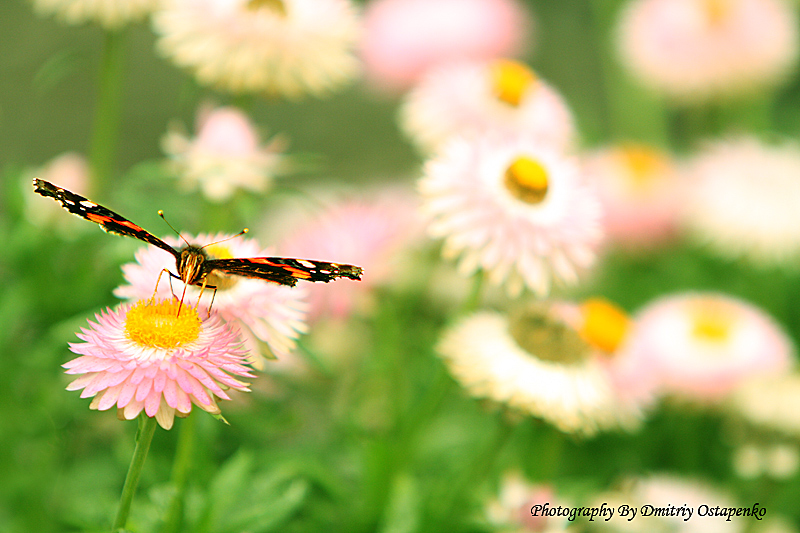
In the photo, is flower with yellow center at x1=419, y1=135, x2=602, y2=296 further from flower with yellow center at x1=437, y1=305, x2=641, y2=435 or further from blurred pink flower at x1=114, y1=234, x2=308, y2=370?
blurred pink flower at x1=114, y1=234, x2=308, y2=370

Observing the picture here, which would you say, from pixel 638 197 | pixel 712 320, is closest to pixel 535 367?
pixel 712 320

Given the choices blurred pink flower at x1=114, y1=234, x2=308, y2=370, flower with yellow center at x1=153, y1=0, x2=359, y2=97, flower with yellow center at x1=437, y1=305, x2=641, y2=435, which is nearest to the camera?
blurred pink flower at x1=114, y1=234, x2=308, y2=370

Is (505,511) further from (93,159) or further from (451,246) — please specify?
(93,159)

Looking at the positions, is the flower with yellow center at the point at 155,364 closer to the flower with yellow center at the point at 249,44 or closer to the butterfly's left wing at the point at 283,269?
the butterfly's left wing at the point at 283,269

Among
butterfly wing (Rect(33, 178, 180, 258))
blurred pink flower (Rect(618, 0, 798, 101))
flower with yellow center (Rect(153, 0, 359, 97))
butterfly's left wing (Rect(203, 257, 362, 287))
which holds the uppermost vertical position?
blurred pink flower (Rect(618, 0, 798, 101))

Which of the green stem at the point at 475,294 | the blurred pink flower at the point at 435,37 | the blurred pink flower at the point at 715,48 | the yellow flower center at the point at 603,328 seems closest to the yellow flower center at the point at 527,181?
the green stem at the point at 475,294

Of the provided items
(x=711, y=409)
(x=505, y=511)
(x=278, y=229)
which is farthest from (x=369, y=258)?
(x=278, y=229)

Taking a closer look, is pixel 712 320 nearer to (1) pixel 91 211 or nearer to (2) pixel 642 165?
(2) pixel 642 165

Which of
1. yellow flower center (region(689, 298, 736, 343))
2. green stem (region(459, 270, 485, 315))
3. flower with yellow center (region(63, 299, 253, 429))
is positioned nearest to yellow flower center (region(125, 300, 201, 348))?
flower with yellow center (region(63, 299, 253, 429))
